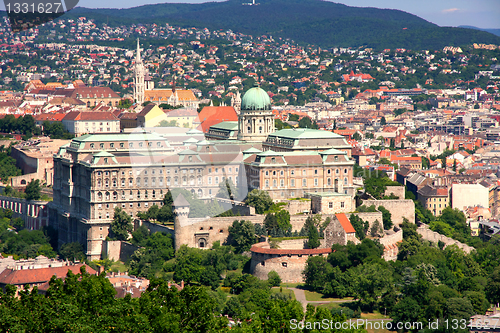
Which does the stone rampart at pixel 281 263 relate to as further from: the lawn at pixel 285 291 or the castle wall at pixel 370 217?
the castle wall at pixel 370 217

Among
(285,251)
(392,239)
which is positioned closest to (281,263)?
(285,251)

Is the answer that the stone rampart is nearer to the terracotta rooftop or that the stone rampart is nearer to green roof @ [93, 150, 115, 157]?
the terracotta rooftop

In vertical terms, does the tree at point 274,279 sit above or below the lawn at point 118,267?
above

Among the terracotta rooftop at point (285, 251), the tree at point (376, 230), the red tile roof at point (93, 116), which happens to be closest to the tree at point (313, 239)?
the terracotta rooftop at point (285, 251)

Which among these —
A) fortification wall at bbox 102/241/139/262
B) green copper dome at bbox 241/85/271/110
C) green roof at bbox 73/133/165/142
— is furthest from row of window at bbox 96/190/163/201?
green copper dome at bbox 241/85/271/110

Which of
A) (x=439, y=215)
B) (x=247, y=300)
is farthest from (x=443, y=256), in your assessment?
(x=439, y=215)

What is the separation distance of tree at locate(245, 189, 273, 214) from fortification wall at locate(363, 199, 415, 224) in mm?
11435

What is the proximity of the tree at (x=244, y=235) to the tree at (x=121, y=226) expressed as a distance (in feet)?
44.8

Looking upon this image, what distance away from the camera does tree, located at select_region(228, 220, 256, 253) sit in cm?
8881

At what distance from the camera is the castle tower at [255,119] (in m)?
116

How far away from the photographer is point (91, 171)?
3893 inches

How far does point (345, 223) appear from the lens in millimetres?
89438

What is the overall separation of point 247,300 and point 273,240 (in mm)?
10672

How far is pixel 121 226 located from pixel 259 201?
15.8 m
